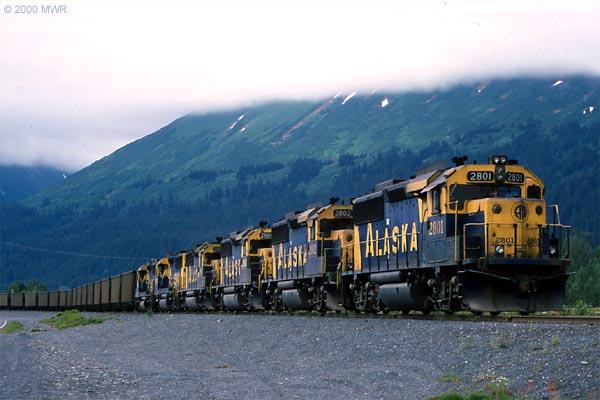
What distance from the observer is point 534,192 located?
25.9 m

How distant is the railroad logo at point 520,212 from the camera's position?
24.6 meters

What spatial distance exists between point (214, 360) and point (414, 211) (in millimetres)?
8197

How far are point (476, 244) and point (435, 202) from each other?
6.84 ft

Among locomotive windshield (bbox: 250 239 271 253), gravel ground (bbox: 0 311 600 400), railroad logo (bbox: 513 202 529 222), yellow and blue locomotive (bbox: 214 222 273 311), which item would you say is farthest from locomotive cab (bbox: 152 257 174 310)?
railroad logo (bbox: 513 202 529 222)

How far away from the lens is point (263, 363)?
2094cm

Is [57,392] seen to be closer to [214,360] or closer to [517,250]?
[214,360]

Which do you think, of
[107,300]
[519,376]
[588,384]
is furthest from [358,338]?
[107,300]

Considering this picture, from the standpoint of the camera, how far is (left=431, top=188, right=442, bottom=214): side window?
2588 centimetres

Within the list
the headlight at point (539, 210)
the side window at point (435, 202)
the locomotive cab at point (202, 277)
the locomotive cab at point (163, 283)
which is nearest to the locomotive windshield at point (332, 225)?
the side window at point (435, 202)

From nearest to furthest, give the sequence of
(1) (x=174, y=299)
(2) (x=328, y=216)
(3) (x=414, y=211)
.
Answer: (3) (x=414, y=211)
(2) (x=328, y=216)
(1) (x=174, y=299)

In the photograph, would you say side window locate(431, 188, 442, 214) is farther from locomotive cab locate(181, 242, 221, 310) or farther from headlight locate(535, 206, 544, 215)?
locomotive cab locate(181, 242, 221, 310)

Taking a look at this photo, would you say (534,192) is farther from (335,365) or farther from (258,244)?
(258,244)

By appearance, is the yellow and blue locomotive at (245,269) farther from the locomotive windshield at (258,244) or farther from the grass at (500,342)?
the grass at (500,342)

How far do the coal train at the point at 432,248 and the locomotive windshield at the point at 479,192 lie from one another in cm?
3
